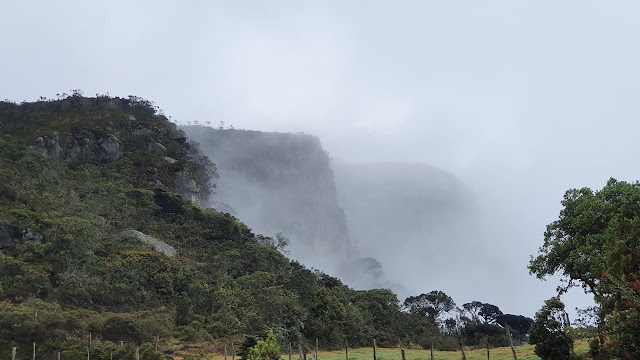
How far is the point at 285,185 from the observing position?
16075cm

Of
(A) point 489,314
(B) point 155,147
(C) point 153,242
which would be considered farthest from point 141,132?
(A) point 489,314

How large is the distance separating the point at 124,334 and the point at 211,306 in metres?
12.8

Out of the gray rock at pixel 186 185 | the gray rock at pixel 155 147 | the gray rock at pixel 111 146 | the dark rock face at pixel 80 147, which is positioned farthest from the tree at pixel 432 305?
the dark rock face at pixel 80 147

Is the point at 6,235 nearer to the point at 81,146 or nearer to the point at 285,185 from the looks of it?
the point at 81,146

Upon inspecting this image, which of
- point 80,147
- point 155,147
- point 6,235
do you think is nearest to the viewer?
point 6,235

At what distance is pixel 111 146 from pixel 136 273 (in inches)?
1856

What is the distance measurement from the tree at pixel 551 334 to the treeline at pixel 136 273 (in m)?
16.3

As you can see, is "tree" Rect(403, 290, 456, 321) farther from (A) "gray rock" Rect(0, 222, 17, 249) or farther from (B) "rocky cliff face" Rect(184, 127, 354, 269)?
(B) "rocky cliff face" Rect(184, 127, 354, 269)

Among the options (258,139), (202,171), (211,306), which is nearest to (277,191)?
(258,139)

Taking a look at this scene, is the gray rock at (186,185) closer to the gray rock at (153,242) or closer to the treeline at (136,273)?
the treeline at (136,273)

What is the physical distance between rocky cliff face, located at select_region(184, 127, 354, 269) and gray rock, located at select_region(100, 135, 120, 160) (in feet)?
172

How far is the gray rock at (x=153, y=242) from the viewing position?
58581 mm

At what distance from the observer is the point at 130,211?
221 ft

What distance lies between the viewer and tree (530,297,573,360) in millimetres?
19844
